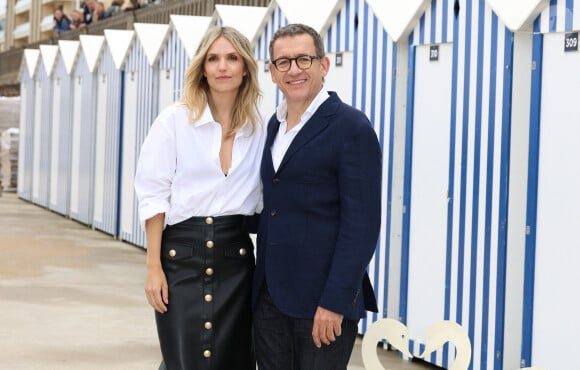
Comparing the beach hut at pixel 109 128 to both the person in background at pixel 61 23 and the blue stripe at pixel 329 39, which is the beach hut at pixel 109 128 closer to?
the blue stripe at pixel 329 39

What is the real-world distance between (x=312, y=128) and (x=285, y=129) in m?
0.15

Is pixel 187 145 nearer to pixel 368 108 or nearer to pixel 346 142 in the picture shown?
pixel 346 142

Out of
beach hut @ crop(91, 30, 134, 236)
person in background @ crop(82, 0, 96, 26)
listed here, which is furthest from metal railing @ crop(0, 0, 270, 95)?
beach hut @ crop(91, 30, 134, 236)

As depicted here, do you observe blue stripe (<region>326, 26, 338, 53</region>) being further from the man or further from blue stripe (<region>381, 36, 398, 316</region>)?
the man

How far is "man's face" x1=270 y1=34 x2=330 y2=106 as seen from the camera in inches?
125

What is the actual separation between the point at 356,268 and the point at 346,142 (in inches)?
13.8

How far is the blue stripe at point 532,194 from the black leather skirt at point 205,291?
110 inches

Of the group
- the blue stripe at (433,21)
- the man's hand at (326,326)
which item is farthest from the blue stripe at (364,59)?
the man's hand at (326,326)

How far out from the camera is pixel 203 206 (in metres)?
3.37

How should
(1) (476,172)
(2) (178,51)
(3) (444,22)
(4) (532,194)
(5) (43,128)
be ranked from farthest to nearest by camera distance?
(5) (43,128)
(2) (178,51)
(3) (444,22)
(1) (476,172)
(4) (532,194)

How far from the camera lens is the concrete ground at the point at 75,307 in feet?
22.3

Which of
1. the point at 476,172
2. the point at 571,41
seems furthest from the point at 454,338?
the point at 476,172

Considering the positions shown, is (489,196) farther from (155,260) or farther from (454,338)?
(155,260)

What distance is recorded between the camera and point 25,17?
51.7 metres
